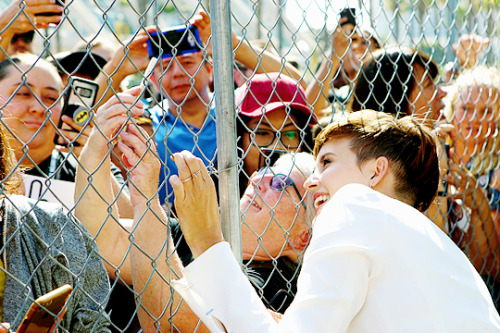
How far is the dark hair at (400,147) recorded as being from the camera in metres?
1.80

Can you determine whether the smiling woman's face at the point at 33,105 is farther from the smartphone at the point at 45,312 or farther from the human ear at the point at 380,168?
the human ear at the point at 380,168

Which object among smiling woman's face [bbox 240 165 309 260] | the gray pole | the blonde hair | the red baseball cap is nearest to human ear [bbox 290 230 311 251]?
smiling woman's face [bbox 240 165 309 260]

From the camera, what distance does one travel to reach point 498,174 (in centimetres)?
342

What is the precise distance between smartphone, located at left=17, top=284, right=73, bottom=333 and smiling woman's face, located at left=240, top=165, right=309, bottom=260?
3.32 feet

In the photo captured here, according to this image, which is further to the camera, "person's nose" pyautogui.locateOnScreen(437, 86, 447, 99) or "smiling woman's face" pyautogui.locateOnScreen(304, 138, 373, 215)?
"person's nose" pyautogui.locateOnScreen(437, 86, 447, 99)

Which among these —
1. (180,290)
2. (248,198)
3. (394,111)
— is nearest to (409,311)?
(180,290)

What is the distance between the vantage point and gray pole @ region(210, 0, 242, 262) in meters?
1.86

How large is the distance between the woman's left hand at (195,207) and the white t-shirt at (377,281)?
25 centimetres

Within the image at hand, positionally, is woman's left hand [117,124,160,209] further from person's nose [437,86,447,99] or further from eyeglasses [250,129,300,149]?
person's nose [437,86,447,99]

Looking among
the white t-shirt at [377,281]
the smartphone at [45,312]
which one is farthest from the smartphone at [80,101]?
the white t-shirt at [377,281]

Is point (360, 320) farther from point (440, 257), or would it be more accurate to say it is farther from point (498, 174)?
point (498, 174)

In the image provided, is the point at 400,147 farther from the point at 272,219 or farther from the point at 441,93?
the point at 441,93

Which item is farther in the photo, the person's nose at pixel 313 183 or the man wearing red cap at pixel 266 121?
the man wearing red cap at pixel 266 121

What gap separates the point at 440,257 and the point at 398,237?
0.14 metres
